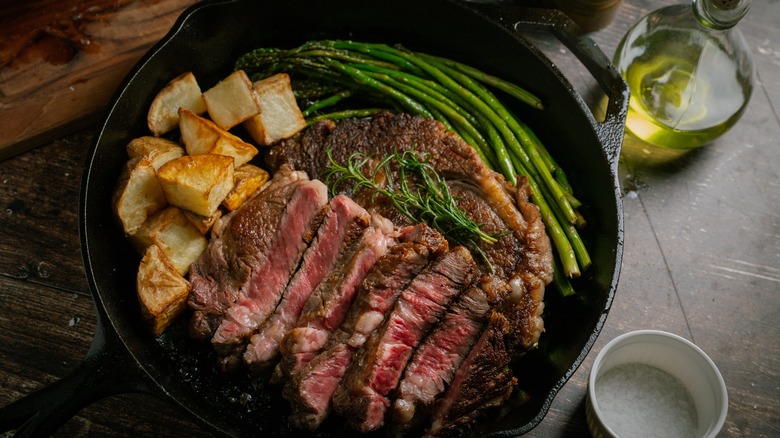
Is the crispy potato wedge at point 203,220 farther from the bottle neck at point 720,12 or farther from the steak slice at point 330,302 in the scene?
the bottle neck at point 720,12

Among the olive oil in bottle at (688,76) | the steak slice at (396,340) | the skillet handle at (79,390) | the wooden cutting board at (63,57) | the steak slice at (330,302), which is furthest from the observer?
the olive oil in bottle at (688,76)

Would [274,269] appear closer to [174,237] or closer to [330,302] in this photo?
[330,302]

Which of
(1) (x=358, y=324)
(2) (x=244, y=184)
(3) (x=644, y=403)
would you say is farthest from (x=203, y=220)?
(3) (x=644, y=403)

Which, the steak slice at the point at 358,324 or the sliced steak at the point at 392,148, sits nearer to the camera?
the steak slice at the point at 358,324

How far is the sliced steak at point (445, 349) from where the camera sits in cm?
294

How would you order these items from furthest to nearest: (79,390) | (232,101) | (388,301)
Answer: (232,101)
(388,301)
(79,390)

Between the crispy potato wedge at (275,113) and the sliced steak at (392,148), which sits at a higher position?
the crispy potato wedge at (275,113)

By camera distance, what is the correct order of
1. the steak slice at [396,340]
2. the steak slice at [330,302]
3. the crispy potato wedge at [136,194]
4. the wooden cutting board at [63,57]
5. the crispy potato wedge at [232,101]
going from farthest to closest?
1. the wooden cutting board at [63,57]
2. the crispy potato wedge at [232,101]
3. the crispy potato wedge at [136,194]
4. the steak slice at [330,302]
5. the steak slice at [396,340]

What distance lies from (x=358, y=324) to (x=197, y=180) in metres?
0.95

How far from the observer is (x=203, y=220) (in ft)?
10.9

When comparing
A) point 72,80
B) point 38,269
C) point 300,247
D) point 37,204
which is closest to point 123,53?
point 72,80

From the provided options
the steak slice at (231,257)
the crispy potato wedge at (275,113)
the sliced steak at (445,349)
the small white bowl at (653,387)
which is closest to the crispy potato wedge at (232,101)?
the crispy potato wedge at (275,113)

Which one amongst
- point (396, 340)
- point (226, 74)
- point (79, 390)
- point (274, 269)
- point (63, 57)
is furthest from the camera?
point (226, 74)

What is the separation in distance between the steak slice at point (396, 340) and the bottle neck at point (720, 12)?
1775 millimetres
